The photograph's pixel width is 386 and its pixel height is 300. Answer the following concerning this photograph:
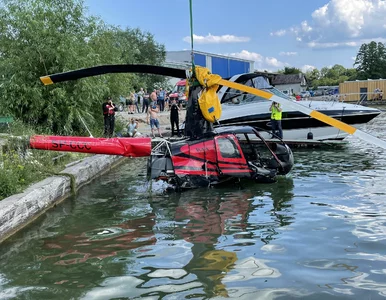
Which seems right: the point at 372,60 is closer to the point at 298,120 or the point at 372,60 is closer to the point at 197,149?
the point at 298,120

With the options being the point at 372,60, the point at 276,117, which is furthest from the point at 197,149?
the point at 372,60

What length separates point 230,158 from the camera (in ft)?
34.4

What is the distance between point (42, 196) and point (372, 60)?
9052 cm

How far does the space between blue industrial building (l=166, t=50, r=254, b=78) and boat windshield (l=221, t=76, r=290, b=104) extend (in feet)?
124

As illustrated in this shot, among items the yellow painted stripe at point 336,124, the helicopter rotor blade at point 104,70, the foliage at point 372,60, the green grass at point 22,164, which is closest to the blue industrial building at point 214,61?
the foliage at point 372,60

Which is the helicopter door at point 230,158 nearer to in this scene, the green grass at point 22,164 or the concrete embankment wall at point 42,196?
the concrete embankment wall at point 42,196

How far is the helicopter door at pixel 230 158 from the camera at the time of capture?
10445 mm

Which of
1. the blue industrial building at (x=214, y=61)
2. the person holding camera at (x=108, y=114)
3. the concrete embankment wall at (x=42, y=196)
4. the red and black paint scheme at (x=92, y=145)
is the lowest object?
the concrete embankment wall at (x=42, y=196)

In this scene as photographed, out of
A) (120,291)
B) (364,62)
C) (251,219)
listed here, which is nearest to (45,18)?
(251,219)

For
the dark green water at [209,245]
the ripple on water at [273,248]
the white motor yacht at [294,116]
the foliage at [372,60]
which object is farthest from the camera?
the foliage at [372,60]

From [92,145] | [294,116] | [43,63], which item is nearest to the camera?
[92,145]

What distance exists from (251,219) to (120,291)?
353cm

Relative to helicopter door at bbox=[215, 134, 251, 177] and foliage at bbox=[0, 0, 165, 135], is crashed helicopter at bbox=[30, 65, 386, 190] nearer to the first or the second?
helicopter door at bbox=[215, 134, 251, 177]

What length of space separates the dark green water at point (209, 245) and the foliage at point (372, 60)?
275 ft
